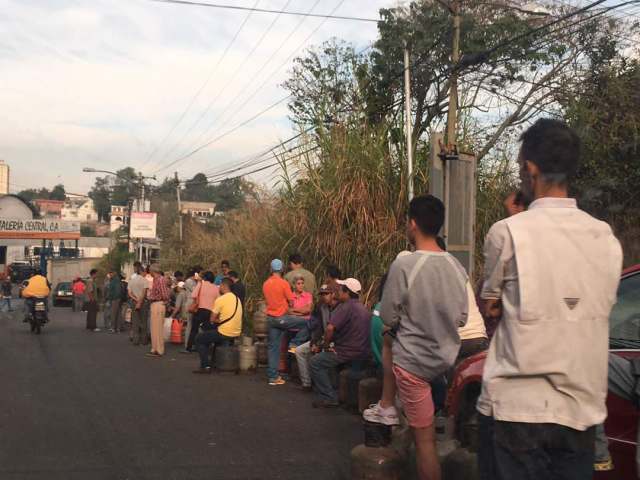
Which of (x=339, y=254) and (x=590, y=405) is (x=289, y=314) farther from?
(x=590, y=405)

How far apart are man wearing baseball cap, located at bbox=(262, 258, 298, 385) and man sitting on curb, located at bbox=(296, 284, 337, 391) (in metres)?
0.57

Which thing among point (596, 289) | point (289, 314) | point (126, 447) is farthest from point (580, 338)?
point (289, 314)

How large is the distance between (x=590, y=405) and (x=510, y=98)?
24628 millimetres

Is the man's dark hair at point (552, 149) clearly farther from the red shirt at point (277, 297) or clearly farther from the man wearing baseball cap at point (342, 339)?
the red shirt at point (277, 297)

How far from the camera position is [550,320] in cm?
261

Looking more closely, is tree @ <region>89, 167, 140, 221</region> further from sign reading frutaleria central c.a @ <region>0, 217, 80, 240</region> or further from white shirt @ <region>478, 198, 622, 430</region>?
white shirt @ <region>478, 198, 622, 430</region>

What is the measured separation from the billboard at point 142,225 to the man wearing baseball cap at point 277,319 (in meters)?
42.9

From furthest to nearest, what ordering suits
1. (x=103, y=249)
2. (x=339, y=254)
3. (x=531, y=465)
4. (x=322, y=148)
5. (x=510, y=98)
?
(x=103, y=249) → (x=510, y=98) → (x=322, y=148) → (x=339, y=254) → (x=531, y=465)

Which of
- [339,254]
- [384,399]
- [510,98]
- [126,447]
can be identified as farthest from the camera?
[510,98]

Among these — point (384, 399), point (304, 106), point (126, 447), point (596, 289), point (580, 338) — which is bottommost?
point (126, 447)

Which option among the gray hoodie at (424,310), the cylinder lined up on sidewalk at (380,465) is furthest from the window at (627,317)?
the cylinder lined up on sidewalk at (380,465)

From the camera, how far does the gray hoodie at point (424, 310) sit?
4562 mm

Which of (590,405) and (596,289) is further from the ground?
(596,289)

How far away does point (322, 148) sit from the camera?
14.3 metres
